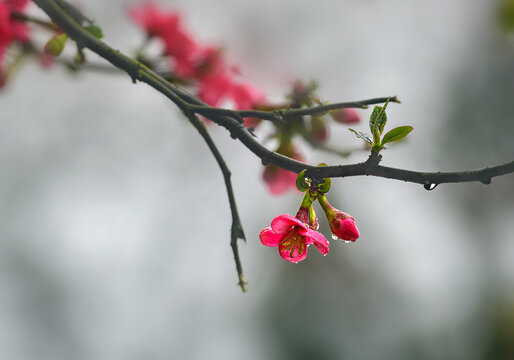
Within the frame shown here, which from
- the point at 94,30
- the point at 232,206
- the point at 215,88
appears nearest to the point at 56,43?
the point at 94,30

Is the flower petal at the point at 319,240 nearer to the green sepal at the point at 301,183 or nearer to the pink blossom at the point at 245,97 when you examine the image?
the green sepal at the point at 301,183

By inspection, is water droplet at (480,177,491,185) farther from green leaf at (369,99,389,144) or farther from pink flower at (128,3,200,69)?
pink flower at (128,3,200,69)

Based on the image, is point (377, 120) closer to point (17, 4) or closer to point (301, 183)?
point (301, 183)

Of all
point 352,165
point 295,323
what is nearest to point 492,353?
point 295,323

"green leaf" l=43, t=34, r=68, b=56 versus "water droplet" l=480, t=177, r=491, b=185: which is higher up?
"green leaf" l=43, t=34, r=68, b=56

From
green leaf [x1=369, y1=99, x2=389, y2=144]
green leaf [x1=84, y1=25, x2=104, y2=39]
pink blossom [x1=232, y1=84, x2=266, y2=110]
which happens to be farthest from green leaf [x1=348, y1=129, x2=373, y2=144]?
pink blossom [x1=232, y1=84, x2=266, y2=110]

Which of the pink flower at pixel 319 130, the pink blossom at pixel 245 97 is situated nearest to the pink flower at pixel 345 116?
the pink flower at pixel 319 130

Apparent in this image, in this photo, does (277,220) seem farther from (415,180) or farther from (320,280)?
(320,280)
